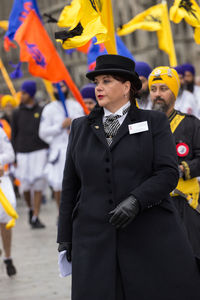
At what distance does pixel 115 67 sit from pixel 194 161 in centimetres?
141

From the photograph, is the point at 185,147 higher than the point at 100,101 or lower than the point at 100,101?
lower

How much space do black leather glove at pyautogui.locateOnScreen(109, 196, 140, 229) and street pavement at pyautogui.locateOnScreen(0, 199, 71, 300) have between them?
2.84 metres

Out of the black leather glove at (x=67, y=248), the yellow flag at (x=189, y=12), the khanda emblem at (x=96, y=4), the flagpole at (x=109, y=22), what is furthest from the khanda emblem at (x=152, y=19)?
the black leather glove at (x=67, y=248)

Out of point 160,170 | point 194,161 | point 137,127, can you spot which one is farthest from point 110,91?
point 194,161

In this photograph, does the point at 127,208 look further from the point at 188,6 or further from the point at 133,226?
the point at 188,6

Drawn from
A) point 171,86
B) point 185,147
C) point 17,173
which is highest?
point 171,86

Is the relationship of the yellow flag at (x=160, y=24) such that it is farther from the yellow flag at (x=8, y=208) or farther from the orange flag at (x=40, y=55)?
the yellow flag at (x=8, y=208)

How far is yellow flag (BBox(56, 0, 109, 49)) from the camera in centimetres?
459

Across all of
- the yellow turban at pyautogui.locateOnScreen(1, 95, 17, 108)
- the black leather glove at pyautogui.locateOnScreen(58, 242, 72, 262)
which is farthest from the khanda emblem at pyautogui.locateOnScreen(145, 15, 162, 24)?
the yellow turban at pyautogui.locateOnScreen(1, 95, 17, 108)

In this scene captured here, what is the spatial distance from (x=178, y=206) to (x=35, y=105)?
287 inches

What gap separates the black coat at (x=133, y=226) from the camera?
377 centimetres

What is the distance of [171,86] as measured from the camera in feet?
17.4

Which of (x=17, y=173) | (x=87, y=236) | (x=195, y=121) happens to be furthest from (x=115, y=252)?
(x=17, y=173)

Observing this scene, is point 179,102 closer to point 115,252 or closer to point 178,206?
point 178,206
